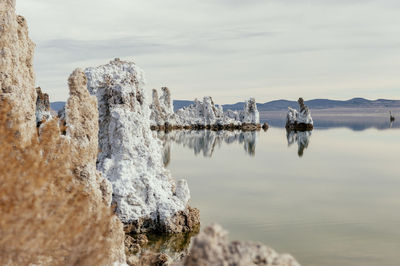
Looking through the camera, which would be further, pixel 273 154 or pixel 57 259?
pixel 273 154

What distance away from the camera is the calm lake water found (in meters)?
15.8

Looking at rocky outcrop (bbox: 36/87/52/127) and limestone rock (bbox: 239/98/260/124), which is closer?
rocky outcrop (bbox: 36/87/52/127)

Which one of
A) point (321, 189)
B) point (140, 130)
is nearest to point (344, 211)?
point (321, 189)

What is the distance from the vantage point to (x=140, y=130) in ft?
54.1

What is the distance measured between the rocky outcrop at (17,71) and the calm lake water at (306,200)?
351 inches

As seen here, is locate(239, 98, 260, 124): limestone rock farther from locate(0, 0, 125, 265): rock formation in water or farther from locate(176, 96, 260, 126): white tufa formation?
locate(0, 0, 125, 265): rock formation in water

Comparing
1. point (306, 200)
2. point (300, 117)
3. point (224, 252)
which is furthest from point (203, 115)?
point (224, 252)

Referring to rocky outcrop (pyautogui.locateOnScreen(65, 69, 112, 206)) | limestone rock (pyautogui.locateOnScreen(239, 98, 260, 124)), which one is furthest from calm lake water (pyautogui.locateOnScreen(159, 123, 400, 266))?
limestone rock (pyautogui.locateOnScreen(239, 98, 260, 124))

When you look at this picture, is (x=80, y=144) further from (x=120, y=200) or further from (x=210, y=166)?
(x=210, y=166)

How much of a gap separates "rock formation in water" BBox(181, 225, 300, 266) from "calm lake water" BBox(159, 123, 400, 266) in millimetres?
9589

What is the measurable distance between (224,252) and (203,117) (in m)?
96.6

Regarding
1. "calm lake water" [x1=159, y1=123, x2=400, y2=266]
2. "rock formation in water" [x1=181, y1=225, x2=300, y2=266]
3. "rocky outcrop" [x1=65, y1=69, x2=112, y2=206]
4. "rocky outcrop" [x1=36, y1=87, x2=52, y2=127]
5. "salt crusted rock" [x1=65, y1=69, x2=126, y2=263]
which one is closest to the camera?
"rock formation in water" [x1=181, y1=225, x2=300, y2=266]

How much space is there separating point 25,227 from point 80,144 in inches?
182

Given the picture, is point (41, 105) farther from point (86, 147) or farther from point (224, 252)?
point (224, 252)
